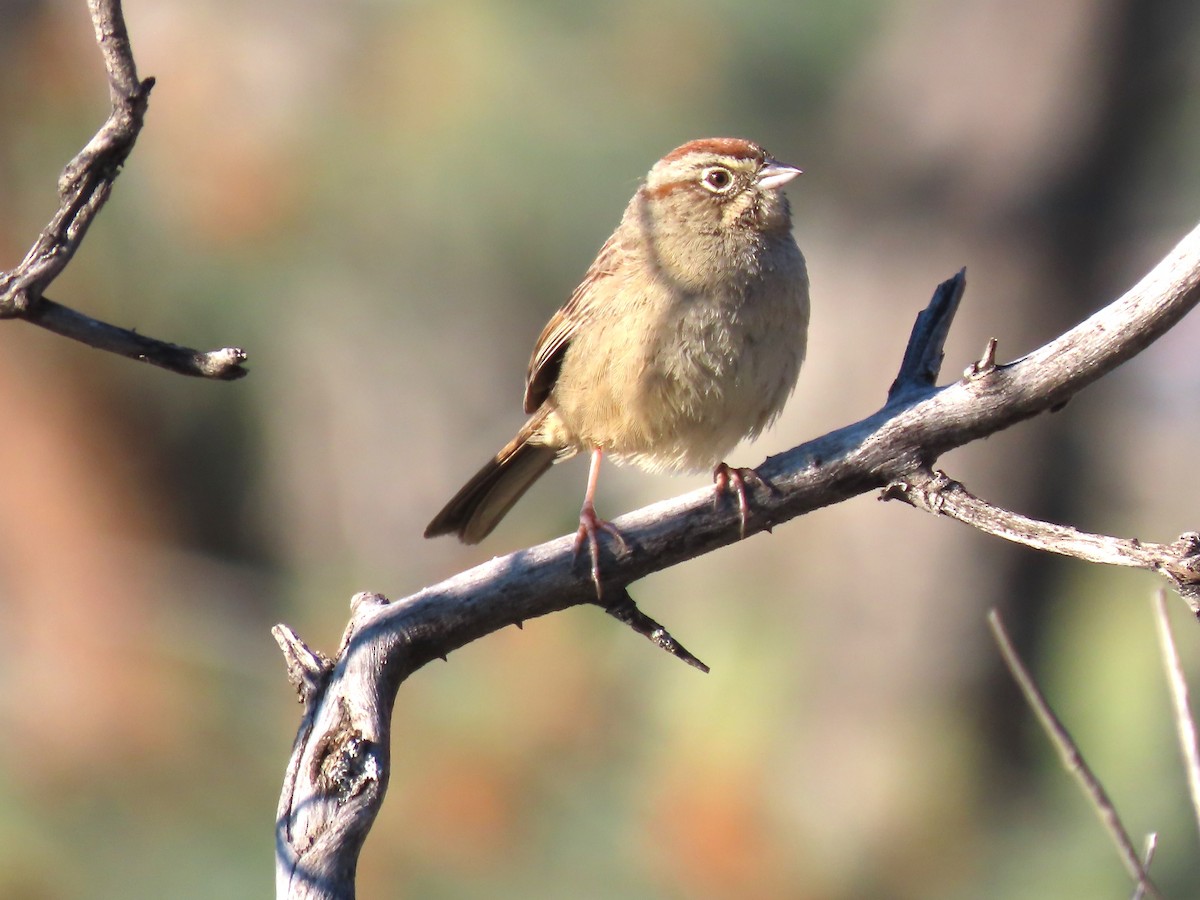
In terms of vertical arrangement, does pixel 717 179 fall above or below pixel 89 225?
above

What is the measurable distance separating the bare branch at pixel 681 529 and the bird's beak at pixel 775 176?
3.73ft

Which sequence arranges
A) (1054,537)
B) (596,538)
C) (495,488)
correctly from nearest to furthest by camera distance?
(1054,537), (596,538), (495,488)

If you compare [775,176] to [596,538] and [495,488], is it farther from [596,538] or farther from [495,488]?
[596,538]

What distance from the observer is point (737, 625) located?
9812 millimetres

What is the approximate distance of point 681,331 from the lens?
3.96 m

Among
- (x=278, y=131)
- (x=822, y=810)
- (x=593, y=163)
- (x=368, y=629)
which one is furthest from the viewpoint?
(x=278, y=131)

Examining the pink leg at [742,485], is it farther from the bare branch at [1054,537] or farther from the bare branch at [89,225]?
the bare branch at [89,225]

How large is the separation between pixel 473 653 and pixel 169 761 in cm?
239

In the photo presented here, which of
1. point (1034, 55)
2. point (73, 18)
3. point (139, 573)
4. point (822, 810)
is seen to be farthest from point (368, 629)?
point (73, 18)

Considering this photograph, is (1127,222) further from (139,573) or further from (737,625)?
(139,573)

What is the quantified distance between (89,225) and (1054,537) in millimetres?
1837

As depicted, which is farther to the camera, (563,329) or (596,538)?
(563,329)

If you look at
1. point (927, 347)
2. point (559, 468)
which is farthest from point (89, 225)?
point (559, 468)

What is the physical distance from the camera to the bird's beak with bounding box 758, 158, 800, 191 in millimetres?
4285
